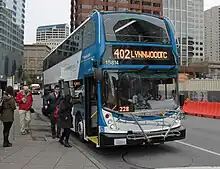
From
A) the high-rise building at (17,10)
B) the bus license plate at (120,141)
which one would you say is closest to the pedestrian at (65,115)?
the bus license plate at (120,141)

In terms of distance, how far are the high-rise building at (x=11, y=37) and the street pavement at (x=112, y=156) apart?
75.0 meters

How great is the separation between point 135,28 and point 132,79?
163 centimetres

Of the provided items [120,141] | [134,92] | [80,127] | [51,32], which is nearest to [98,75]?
[134,92]

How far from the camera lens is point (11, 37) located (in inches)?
A: 4198

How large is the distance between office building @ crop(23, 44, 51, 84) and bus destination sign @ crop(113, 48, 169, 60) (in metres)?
92.8

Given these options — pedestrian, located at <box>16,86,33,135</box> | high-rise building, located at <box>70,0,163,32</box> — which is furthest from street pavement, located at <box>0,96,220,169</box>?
high-rise building, located at <box>70,0,163,32</box>

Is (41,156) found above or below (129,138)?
below

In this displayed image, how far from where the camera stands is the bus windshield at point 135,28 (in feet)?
32.1

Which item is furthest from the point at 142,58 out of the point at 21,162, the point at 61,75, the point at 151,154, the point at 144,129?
the point at 61,75

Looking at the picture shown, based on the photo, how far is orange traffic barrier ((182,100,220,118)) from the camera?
76.0 feet

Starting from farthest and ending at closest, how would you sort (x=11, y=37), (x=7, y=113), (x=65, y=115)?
(x=11, y=37)
(x=65, y=115)
(x=7, y=113)

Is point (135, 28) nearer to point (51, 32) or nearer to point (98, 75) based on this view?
point (98, 75)

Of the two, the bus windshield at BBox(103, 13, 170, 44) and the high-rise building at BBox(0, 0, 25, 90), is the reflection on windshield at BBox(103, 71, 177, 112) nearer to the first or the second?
the bus windshield at BBox(103, 13, 170, 44)

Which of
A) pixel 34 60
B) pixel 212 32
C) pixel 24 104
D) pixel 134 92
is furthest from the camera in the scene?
pixel 212 32
